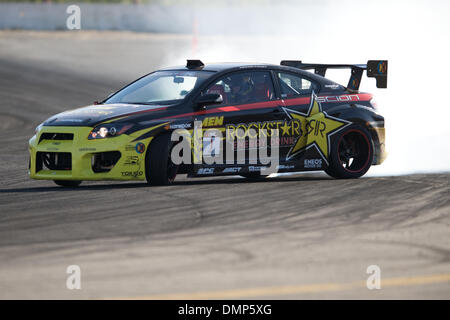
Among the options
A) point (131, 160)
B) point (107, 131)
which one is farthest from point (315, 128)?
point (107, 131)

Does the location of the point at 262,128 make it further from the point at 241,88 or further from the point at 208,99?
the point at 208,99

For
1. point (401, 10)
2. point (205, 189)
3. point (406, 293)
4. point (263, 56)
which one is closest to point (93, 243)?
point (406, 293)

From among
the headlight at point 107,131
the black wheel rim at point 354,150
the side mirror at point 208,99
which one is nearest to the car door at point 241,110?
the side mirror at point 208,99

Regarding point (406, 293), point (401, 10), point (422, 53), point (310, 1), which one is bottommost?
point (406, 293)

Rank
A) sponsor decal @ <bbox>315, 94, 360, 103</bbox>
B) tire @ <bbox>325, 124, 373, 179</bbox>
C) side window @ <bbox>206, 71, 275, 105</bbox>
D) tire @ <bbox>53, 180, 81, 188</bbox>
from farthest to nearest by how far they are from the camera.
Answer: sponsor decal @ <bbox>315, 94, 360, 103</bbox>
tire @ <bbox>325, 124, 373, 179</bbox>
side window @ <bbox>206, 71, 275, 105</bbox>
tire @ <bbox>53, 180, 81, 188</bbox>

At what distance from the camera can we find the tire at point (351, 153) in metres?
11.6

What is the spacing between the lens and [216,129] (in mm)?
10789

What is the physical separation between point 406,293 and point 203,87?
551cm

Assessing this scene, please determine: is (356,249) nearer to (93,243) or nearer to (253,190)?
(93,243)

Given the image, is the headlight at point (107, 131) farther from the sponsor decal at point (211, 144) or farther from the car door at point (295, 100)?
the car door at point (295, 100)

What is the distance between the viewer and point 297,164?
1145 centimetres

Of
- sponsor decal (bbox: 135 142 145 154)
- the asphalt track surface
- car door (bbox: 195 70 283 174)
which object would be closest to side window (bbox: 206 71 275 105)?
car door (bbox: 195 70 283 174)

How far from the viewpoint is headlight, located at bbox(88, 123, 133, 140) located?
1021 centimetres

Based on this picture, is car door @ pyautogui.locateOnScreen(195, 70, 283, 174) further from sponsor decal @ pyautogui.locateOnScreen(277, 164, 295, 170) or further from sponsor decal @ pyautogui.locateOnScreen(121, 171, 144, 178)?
sponsor decal @ pyautogui.locateOnScreen(121, 171, 144, 178)
